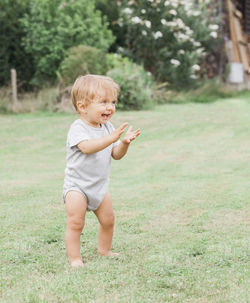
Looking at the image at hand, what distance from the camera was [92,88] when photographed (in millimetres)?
3492

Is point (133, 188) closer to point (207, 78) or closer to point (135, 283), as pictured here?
point (135, 283)

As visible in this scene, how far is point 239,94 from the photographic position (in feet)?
57.2

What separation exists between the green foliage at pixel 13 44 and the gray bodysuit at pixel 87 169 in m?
11.1

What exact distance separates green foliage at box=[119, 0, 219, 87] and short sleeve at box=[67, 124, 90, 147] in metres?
12.0

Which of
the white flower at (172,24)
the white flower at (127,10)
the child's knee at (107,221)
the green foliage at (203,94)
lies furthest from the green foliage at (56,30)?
the child's knee at (107,221)

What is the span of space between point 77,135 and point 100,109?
0.22 metres

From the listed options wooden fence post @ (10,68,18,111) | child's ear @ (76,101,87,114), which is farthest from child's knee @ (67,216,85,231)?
wooden fence post @ (10,68,18,111)

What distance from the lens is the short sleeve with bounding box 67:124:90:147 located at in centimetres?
348

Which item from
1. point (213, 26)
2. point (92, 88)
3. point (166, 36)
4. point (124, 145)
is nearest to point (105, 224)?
point (124, 145)

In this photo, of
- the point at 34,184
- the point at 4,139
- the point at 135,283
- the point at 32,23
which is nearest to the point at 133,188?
the point at 34,184

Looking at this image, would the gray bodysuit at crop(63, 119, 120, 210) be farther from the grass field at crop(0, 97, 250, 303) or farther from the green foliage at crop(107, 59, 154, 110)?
the green foliage at crop(107, 59, 154, 110)

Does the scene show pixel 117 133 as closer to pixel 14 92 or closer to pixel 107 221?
pixel 107 221

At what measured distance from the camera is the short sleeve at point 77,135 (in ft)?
11.4

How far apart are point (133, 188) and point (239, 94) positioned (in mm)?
12006
